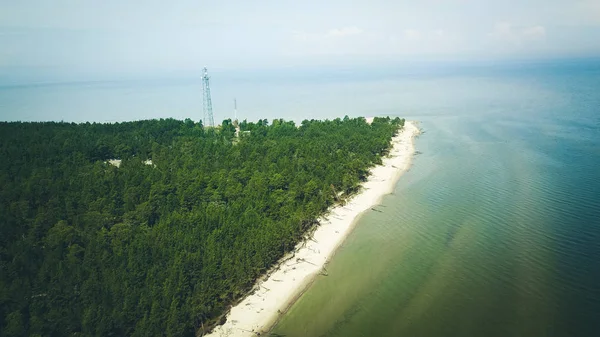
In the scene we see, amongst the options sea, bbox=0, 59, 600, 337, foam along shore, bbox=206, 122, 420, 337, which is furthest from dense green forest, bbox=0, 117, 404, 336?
sea, bbox=0, 59, 600, 337

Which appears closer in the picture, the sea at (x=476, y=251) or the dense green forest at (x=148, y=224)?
the dense green forest at (x=148, y=224)

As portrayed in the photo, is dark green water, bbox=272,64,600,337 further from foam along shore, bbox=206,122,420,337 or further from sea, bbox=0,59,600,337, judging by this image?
foam along shore, bbox=206,122,420,337

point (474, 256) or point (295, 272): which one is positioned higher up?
point (295, 272)

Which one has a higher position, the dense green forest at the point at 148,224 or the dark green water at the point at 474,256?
the dense green forest at the point at 148,224

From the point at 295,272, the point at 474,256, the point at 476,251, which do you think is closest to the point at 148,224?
the point at 295,272

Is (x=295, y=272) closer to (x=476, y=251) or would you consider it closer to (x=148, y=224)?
(x=148, y=224)

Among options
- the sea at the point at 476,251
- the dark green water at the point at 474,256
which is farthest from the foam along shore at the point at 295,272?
the dark green water at the point at 474,256

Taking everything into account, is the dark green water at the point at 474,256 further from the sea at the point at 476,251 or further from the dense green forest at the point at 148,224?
the dense green forest at the point at 148,224
